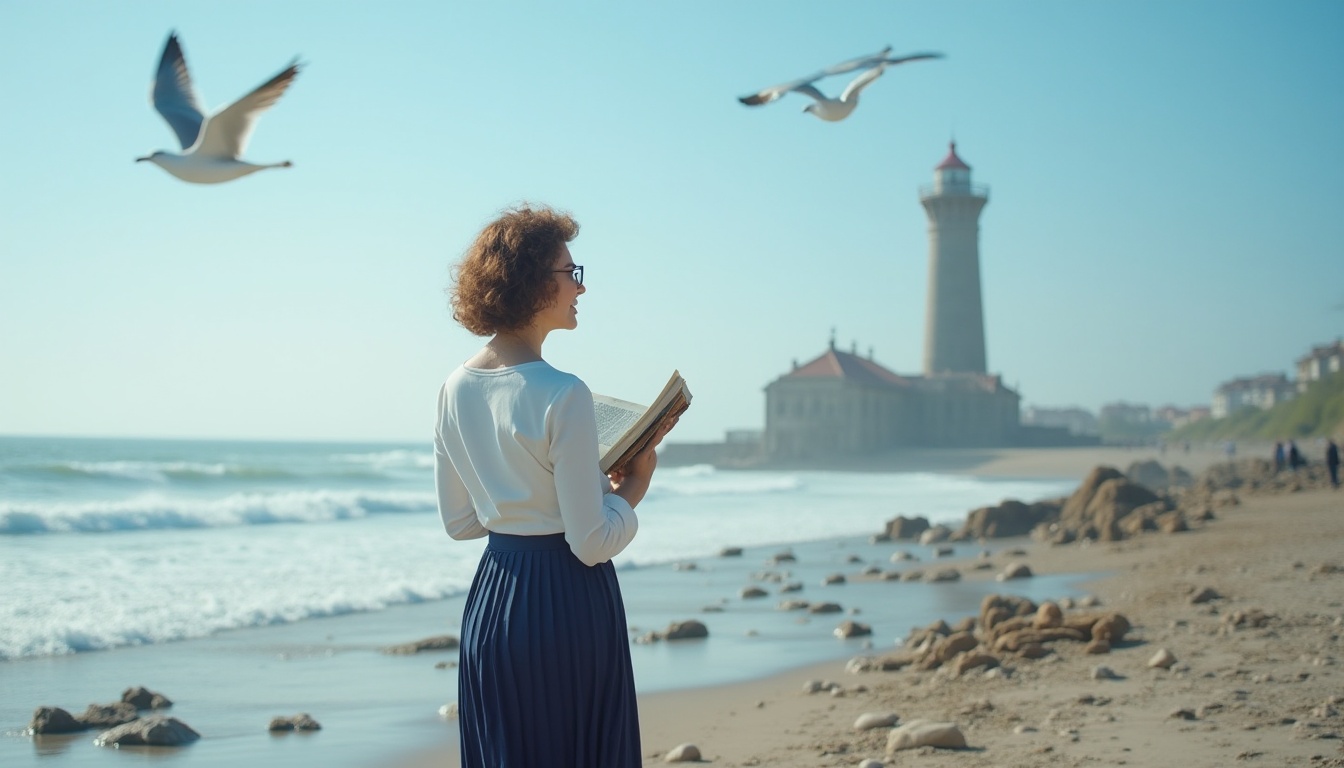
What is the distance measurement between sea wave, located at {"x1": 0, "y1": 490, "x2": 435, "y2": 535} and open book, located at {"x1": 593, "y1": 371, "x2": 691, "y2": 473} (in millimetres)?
17861

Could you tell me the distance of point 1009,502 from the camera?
2038 cm

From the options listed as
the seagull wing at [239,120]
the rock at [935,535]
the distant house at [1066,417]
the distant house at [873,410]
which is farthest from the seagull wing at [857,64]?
the distant house at [1066,417]

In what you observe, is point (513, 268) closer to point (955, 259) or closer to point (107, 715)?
point (107, 715)

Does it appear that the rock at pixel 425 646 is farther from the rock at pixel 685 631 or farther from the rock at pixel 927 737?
the rock at pixel 927 737

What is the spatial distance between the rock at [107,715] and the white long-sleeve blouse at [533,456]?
4194 mm

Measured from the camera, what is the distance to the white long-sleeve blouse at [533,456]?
8.19 ft

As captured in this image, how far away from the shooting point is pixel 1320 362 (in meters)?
99.1

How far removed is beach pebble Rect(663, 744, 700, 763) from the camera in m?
5.36

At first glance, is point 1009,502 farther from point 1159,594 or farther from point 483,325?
point 483,325

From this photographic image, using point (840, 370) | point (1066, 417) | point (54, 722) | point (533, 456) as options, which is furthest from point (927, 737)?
point (1066, 417)

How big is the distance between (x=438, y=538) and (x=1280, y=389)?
114 m

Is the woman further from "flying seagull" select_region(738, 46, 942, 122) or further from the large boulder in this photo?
the large boulder

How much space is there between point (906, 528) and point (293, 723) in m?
14.5

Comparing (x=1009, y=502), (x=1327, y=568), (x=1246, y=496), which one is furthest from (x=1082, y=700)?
(x=1246, y=496)
